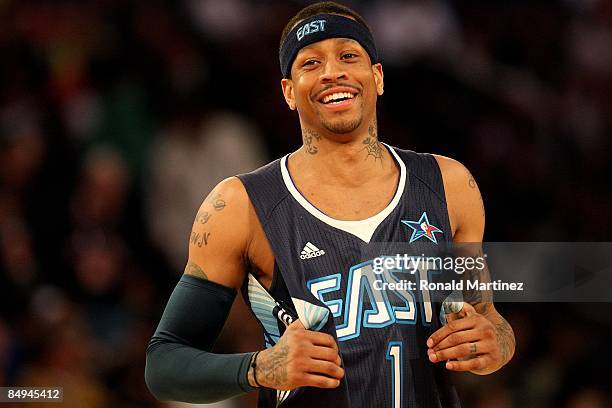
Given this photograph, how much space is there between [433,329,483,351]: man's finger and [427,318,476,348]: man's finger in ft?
0.04

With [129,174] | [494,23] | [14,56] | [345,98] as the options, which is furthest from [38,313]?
[494,23]

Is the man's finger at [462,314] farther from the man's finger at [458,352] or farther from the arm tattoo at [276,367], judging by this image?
the arm tattoo at [276,367]

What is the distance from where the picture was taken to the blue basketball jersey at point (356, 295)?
3.49 meters

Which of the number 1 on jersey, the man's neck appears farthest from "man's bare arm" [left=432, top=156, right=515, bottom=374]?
the number 1 on jersey

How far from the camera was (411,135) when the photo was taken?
24.3 ft

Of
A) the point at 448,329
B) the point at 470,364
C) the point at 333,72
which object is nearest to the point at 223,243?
the point at 333,72

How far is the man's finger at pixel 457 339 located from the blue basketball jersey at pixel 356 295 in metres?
0.17

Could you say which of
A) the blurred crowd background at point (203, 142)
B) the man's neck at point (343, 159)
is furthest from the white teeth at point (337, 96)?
the blurred crowd background at point (203, 142)

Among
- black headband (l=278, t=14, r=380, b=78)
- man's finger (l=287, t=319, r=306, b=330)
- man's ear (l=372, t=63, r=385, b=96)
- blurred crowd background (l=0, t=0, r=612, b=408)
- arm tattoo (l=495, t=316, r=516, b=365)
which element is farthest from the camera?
blurred crowd background (l=0, t=0, r=612, b=408)

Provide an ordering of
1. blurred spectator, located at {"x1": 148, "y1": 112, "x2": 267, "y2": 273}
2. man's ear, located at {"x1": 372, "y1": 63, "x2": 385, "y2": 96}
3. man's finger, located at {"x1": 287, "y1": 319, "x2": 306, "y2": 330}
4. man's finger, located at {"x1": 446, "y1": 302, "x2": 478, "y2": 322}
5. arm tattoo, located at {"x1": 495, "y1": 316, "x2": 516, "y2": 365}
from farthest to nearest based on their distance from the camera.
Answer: blurred spectator, located at {"x1": 148, "y1": 112, "x2": 267, "y2": 273}
man's ear, located at {"x1": 372, "y1": 63, "x2": 385, "y2": 96}
arm tattoo, located at {"x1": 495, "y1": 316, "x2": 516, "y2": 365}
man's finger, located at {"x1": 446, "y1": 302, "x2": 478, "y2": 322}
man's finger, located at {"x1": 287, "y1": 319, "x2": 306, "y2": 330}

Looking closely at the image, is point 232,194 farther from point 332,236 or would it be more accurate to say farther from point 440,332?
point 440,332

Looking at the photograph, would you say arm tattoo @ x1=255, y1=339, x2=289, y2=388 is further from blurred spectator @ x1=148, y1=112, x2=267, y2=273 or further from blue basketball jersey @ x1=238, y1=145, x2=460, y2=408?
blurred spectator @ x1=148, y1=112, x2=267, y2=273

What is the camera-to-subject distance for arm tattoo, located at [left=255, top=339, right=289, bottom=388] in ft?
10.9

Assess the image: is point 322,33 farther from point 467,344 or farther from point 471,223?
point 467,344
